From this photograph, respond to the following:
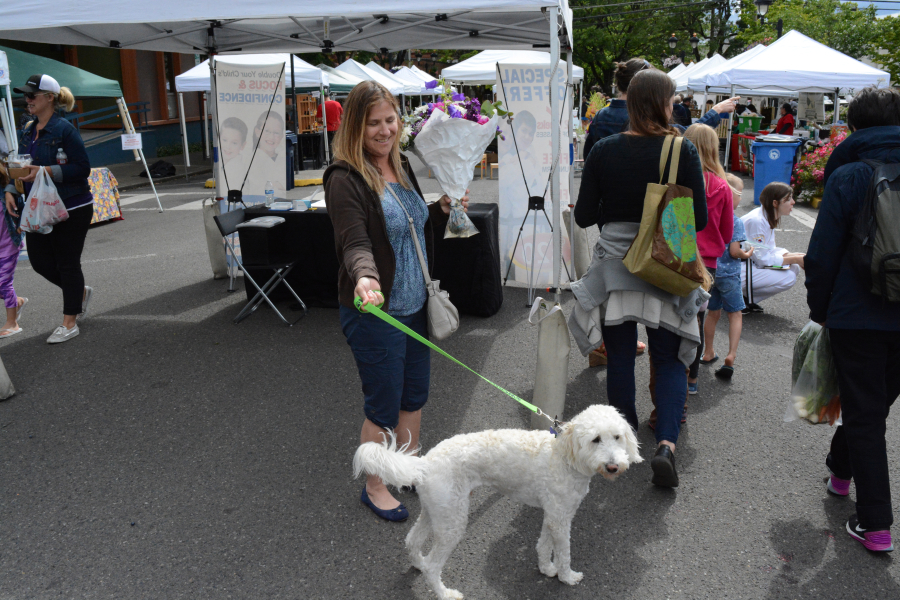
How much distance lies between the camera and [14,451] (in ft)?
12.6

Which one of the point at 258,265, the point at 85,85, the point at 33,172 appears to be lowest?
the point at 258,265

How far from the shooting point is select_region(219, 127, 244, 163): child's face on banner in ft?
23.8

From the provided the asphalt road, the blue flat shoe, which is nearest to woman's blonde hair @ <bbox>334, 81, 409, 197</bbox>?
the blue flat shoe

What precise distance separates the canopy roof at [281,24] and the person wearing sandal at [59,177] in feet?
1.62

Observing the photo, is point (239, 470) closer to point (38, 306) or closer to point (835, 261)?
point (835, 261)

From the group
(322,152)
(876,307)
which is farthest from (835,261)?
(322,152)

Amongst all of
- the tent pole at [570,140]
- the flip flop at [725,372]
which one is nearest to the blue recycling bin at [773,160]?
the tent pole at [570,140]

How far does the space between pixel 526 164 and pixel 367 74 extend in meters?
14.5

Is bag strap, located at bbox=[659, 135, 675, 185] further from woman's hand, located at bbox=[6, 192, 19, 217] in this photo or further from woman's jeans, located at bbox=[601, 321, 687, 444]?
woman's hand, located at bbox=[6, 192, 19, 217]

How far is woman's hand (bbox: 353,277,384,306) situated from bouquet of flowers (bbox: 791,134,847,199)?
1096 cm

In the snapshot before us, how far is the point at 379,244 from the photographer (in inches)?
107

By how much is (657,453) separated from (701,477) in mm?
409

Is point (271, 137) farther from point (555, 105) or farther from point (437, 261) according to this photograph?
point (555, 105)

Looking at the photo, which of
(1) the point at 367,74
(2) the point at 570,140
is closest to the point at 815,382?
(2) the point at 570,140
